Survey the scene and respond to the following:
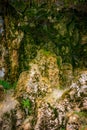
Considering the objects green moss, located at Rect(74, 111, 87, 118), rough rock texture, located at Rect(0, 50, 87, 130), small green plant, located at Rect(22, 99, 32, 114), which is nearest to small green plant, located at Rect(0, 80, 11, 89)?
rough rock texture, located at Rect(0, 50, 87, 130)

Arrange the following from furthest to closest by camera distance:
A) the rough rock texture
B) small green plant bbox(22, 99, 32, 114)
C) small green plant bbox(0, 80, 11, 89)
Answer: small green plant bbox(0, 80, 11, 89) → small green plant bbox(22, 99, 32, 114) → the rough rock texture

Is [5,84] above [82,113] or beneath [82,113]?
above

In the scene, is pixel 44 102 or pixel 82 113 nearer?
pixel 82 113

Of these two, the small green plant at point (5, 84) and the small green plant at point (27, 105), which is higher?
the small green plant at point (5, 84)

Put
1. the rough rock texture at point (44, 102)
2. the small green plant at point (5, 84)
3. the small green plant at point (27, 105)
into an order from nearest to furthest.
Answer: the rough rock texture at point (44, 102) < the small green plant at point (27, 105) < the small green plant at point (5, 84)

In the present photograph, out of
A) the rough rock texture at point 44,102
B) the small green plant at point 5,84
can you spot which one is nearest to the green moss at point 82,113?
the rough rock texture at point 44,102

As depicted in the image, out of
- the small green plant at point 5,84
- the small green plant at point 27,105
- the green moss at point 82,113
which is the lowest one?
the small green plant at point 27,105

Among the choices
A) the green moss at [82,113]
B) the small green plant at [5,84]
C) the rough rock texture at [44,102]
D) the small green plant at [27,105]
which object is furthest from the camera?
the small green plant at [5,84]

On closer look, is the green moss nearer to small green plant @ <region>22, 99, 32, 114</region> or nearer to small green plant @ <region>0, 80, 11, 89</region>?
small green plant @ <region>22, 99, 32, 114</region>

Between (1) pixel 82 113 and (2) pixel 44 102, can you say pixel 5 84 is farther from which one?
(1) pixel 82 113

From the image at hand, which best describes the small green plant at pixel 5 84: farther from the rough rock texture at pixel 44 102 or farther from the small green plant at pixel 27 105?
the small green plant at pixel 27 105

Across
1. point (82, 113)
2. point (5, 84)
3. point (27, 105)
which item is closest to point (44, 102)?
point (27, 105)

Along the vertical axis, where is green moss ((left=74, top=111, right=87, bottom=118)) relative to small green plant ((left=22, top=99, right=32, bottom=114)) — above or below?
above

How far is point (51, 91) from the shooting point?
410 inches
